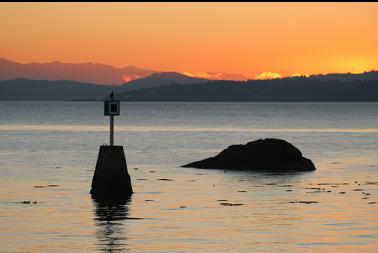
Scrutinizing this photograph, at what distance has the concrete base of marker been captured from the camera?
38.2 metres

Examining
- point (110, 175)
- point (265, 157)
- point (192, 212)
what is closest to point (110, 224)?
point (192, 212)

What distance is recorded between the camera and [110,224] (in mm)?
31469

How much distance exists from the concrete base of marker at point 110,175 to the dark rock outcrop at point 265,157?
46.7ft

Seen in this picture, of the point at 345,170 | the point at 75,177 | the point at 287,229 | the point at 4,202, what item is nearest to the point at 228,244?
the point at 287,229

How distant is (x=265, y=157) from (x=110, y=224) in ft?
71.2

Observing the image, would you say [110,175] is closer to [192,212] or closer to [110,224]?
[192,212]

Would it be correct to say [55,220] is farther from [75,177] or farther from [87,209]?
[75,177]

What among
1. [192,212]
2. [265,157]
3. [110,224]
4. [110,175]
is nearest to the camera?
[110,224]

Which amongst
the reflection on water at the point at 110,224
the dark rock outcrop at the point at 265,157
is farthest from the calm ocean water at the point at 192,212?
the dark rock outcrop at the point at 265,157

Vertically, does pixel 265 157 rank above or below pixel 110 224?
above

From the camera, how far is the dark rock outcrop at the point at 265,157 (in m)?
51.6

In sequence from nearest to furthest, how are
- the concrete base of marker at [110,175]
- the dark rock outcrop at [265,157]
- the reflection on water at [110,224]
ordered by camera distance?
the reflection on water at [110,224]
the concrete base of marker at [110,175]
the dark rock outcrop at [265,157]

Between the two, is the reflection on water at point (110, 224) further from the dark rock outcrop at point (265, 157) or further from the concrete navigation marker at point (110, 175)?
the dark rock outcrop at point (265, 157)

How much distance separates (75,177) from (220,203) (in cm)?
1477
